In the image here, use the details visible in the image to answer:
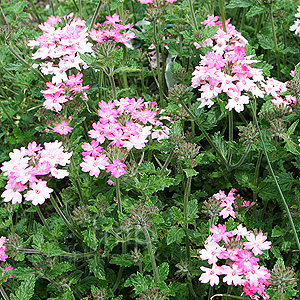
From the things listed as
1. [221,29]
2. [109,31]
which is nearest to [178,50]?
[221,29]

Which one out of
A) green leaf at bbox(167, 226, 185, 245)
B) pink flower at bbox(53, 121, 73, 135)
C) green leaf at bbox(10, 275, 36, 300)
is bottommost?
green leaf at bbox(167, 226, 185, 245)

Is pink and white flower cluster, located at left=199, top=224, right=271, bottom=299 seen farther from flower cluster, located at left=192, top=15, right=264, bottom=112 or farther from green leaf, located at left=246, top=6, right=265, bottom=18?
green leaf, located at left=246, top=6, right=265, bottom=18

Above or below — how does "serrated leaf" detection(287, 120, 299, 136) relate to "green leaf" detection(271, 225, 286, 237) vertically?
above

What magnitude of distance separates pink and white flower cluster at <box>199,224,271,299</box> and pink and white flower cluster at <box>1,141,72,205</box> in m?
0.86

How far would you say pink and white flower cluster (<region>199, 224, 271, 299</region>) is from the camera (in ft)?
6.37

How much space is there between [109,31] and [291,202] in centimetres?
178

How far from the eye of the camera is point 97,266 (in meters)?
2.41

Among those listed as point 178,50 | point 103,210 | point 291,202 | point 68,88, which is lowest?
point 291,202

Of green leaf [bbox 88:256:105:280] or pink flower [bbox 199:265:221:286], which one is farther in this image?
green leaf [bbox 88:256:105:280]

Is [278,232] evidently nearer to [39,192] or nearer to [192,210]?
[192,210]

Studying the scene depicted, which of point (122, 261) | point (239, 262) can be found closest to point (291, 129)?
point (239, 262)

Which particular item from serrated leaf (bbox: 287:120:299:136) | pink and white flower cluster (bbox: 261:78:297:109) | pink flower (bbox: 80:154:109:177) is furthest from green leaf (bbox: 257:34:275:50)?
pink flower (bbox: 80:154:109:177)

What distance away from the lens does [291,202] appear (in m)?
2.72

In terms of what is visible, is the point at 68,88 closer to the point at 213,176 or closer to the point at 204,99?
Result: the point at 204,99
